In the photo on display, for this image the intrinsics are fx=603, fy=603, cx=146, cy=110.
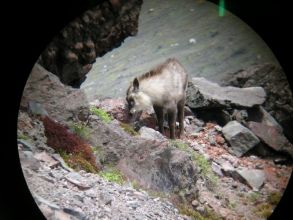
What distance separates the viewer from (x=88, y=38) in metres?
4.68

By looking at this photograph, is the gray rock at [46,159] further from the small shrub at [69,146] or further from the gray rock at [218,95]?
the gray rock at [218,95]

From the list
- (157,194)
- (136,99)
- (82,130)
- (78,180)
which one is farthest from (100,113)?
(157,194)

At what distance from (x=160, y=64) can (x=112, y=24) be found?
615 millimetres

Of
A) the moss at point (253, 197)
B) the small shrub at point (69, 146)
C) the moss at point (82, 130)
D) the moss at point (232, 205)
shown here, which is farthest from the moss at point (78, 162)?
the moss at point (253, 197)

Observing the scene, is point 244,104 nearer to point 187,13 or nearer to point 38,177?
point 187,13

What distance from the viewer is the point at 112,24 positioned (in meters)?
4.71

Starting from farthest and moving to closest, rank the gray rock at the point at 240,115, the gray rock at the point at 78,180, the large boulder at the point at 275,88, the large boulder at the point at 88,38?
1. the large boulder at the point at 88,38
2. the gray rock at the point at 78,180
3. the gray rock at the point at 240,115
4. the large boulder at the point at 275,88

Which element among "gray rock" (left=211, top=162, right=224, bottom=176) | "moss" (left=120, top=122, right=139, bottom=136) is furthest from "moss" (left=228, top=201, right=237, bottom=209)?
"moss" (left=120, top=122, right=139, bottom=136)

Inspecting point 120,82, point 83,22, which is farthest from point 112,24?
point 120,82

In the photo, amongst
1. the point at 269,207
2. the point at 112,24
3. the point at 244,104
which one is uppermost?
the point at 112,24

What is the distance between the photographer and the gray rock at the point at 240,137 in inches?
167

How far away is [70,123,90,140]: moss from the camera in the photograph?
4418 millimetres

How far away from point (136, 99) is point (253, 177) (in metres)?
1.00

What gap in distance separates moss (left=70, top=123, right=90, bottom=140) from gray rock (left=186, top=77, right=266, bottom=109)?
30.1 inches
